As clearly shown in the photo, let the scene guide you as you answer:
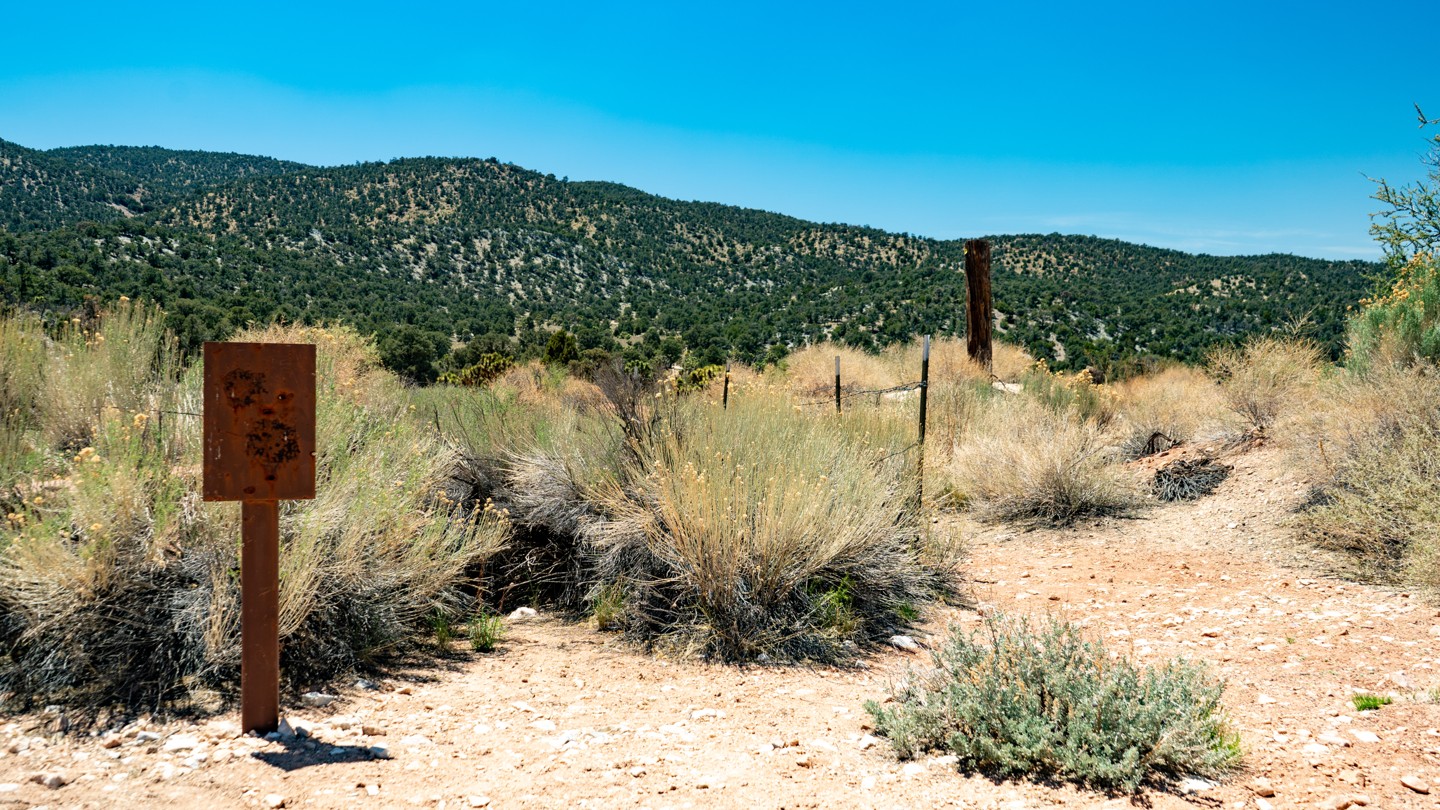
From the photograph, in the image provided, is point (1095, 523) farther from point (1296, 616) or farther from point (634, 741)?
point (634, 741)

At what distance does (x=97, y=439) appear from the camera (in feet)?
15.4

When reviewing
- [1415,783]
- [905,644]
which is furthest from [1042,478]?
[1415,783]

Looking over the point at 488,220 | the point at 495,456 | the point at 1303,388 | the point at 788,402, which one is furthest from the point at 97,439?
the point at 488,220

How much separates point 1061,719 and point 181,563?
13.7 ft

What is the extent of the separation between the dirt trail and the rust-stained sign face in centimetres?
106

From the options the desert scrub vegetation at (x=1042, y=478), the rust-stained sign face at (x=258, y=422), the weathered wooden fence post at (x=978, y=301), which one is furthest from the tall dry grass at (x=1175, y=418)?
the rust-stained sign face at (x=258, y=422)

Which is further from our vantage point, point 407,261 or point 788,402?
point 407,261

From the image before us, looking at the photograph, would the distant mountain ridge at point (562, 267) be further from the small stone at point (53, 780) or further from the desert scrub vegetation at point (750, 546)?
the small stone at point (53, 780)

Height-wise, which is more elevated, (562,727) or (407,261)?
(407,261)

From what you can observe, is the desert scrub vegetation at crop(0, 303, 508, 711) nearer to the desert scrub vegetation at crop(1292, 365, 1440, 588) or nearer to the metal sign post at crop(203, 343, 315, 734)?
the metal sign post at crop(203, 343, 315, 734)

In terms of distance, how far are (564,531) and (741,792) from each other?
3640mm

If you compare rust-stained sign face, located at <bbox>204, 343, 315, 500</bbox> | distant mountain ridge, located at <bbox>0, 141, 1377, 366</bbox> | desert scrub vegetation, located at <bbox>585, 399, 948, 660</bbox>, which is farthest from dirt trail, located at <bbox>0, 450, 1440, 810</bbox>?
distant mountain ridge, located at <bbox>0, 141, 1377, 366</bbox>

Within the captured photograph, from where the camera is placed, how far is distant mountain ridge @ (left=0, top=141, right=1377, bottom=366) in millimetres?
31547

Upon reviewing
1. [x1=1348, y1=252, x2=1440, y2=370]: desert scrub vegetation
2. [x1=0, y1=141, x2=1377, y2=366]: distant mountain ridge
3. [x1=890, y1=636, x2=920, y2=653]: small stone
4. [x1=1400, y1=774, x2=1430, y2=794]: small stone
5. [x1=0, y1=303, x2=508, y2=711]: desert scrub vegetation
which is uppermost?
[x1=0, y1=141, x2=1377, y2=366]: distant mountain ridge
